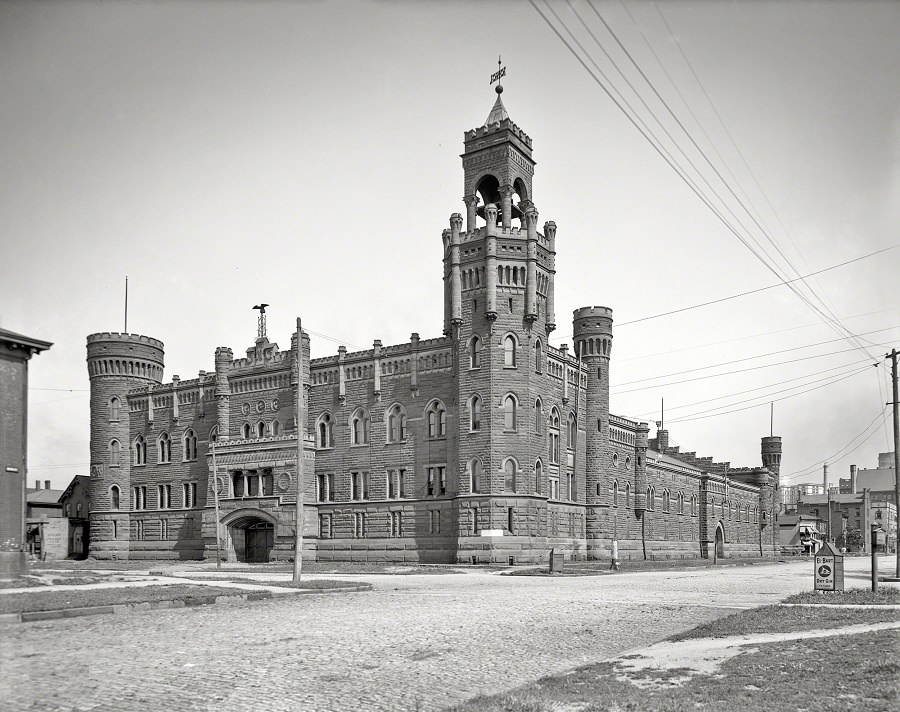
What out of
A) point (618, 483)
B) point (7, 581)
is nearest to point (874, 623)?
point (7, 581)

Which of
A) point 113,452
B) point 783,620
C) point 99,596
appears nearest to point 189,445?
point 113,452

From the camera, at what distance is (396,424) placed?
5984cm

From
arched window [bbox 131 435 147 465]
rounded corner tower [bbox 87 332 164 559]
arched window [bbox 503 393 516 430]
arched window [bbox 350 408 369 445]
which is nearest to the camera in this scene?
arched window [bbox 503 393 516 430]

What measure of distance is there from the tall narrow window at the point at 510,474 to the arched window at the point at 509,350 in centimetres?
622

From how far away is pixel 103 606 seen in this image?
18844 millimetres

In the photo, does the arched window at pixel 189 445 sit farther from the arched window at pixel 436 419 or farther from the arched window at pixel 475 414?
the arched window at pixel 475 414

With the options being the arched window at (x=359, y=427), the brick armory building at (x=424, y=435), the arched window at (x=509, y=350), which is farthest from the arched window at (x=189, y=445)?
the arched window at (x=509, y=350)

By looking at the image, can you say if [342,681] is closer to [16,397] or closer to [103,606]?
[103,606]

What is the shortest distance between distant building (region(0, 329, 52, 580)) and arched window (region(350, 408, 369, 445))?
99.4 ft

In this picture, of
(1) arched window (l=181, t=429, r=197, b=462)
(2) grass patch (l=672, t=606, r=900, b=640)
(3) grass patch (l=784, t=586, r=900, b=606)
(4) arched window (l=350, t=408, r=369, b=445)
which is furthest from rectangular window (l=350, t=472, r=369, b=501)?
(2) grass patch (l=672, t=606, r=900, b=640)

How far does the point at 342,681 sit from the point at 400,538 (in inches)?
1896

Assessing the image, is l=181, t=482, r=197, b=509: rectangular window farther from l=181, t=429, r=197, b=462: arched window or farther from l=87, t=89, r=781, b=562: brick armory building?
l=181, t=429, r=197, b=462: arched window

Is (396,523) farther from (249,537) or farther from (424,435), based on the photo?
(249,537)

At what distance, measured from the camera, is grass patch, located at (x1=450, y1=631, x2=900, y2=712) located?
9211 millimetres
